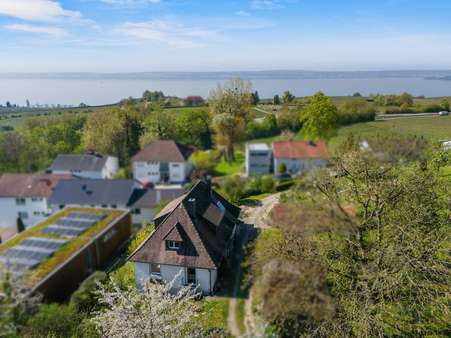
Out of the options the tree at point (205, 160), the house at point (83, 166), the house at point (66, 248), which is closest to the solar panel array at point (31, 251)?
the house at point (66, 248)

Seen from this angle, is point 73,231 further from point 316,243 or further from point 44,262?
point 316,243

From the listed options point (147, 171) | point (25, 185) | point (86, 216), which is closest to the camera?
point (86, 216)

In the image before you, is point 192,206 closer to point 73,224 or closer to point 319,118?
point 319,118

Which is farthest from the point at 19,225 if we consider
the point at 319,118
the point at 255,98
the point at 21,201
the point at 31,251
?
the point at 319,118

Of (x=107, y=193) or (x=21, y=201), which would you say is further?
(x=21, y=201)

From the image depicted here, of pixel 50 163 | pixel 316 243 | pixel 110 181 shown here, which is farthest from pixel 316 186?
pixel 50 163
